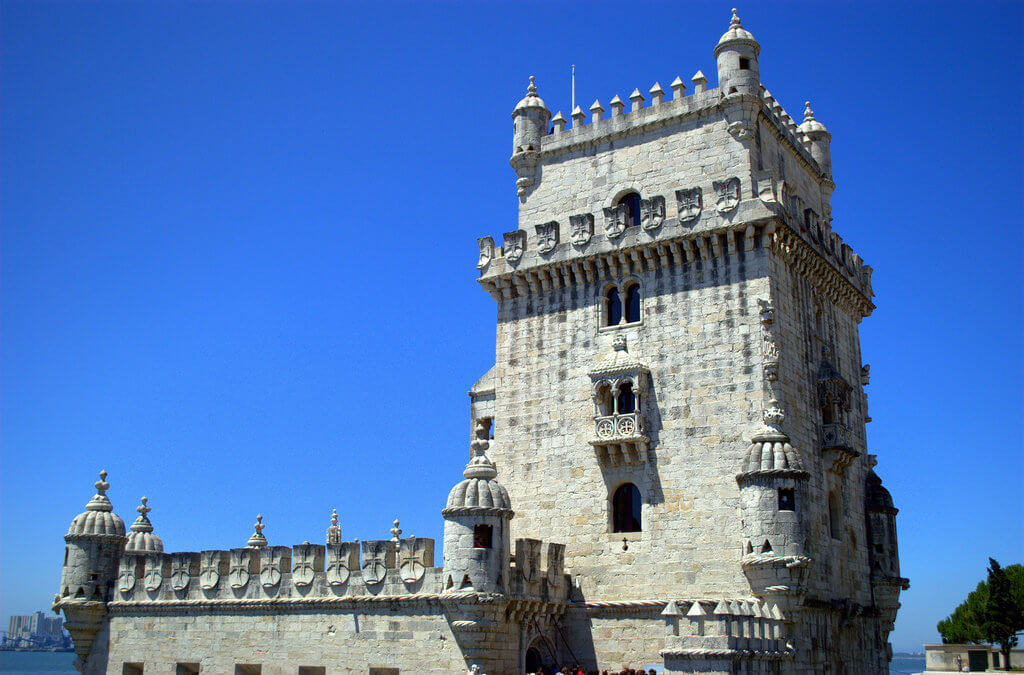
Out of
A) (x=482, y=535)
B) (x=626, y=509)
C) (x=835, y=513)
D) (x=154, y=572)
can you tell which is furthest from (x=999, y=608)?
(x=154, y=572)

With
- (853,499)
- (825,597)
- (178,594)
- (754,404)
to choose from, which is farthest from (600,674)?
(178,594)

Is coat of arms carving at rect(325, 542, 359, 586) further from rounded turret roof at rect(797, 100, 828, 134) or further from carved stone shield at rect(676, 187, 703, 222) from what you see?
rounded turret roof at rect(797, 100, 828, 134)

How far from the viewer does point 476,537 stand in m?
25.6

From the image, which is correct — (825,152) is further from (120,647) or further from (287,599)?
(120,647)

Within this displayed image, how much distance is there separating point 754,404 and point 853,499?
709 cm

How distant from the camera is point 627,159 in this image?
1259 inches

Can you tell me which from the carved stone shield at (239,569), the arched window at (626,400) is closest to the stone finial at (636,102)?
the arched window at (626,400)

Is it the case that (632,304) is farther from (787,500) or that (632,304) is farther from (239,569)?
(239,569)

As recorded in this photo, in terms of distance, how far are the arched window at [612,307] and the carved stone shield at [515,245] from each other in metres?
3.40

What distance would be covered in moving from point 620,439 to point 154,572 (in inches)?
624

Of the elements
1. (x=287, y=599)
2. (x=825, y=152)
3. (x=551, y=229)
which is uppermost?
(x=825, y=152)

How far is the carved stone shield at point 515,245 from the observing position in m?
32.2

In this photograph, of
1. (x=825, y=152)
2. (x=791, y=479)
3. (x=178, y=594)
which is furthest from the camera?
(x=825, y=152)

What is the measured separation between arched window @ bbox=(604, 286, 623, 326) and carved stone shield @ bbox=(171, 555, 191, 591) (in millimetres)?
15444
